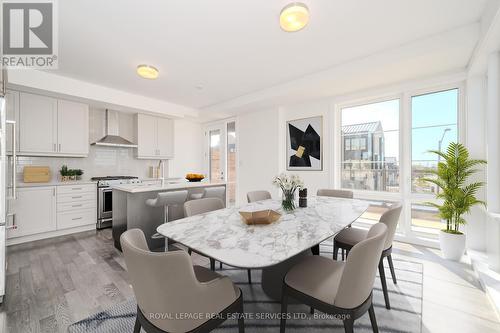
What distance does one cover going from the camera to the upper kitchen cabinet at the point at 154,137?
486 centimetres


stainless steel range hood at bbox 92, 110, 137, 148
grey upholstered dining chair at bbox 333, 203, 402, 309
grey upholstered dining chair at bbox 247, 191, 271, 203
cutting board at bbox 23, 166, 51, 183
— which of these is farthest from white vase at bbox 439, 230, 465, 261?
cutting board at bbox 23, 166, 51, 183

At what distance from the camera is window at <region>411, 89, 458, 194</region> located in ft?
9.89

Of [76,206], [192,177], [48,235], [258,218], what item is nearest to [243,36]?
[258,218]

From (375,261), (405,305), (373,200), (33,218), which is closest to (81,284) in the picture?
(33,218)

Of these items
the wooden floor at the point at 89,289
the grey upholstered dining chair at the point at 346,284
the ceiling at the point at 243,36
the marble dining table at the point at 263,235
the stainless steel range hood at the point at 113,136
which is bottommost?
the wooden floor at the point at 89,289

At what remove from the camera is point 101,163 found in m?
4.58

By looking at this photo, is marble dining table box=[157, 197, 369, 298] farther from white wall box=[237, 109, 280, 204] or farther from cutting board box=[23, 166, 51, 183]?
cutting board box=[23, 166, 51, 183]

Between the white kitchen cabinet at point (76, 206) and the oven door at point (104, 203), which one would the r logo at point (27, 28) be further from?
the oven door at point (104, 203)

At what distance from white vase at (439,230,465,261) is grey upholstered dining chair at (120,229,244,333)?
3038 millimetres

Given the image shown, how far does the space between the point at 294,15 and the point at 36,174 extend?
467 cm

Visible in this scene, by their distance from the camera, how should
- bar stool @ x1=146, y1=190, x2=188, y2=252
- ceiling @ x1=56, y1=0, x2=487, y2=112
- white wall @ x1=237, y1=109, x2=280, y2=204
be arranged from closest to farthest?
ceiling @ x1=56, y1=0, x2=487, y2=112 → bar stool @ x1=146, y1=190, x2=188, y2=252 → white wall @ x1=237, y1=109, x2=280, y2=204

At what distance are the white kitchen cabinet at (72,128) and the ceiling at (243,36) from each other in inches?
26.9

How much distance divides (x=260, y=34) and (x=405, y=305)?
303 cm

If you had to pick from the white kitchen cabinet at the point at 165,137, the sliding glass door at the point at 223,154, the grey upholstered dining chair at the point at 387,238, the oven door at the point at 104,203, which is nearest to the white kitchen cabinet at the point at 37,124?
the oven door at the point at 104,203
